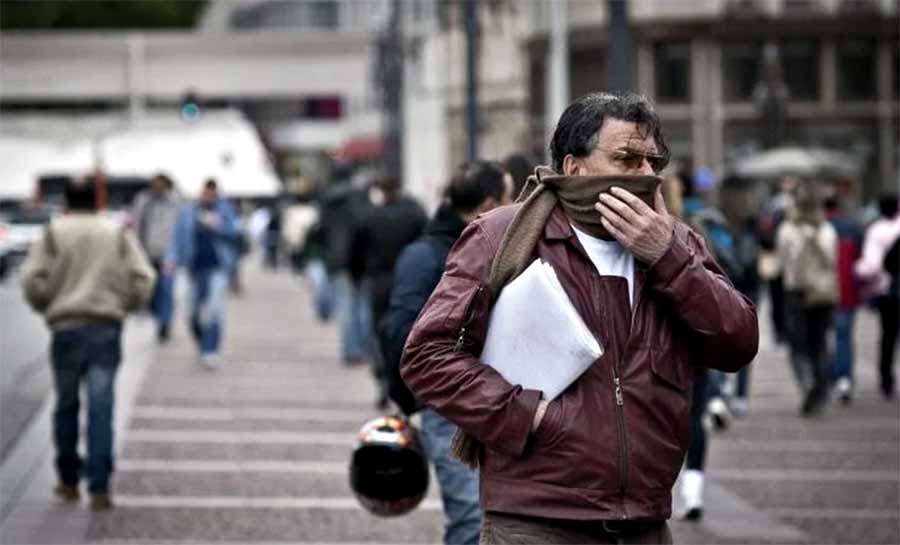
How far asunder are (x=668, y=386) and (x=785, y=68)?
55.4 m

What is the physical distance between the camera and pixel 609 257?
5.69 m

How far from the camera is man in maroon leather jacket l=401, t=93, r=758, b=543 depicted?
5621 mm

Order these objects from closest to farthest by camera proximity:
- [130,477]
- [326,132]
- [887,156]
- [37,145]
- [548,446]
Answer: [548,446]
[130,477]
[887,156]
[37,145]
[326,132]

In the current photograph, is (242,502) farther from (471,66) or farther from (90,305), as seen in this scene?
(471,66)

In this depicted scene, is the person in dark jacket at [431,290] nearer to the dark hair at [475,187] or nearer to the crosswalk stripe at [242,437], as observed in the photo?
the dark hair at [475,187]

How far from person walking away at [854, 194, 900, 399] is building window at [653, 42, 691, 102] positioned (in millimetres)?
41225

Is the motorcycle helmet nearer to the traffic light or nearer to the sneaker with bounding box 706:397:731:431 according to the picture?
the sneaker with bounding box 706:397:731:431

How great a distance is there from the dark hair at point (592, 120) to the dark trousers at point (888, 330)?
46.7 feet

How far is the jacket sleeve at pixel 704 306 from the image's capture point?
5.65 meters

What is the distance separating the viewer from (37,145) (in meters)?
86.7

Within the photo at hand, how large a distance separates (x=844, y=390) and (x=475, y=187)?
10.9 metres

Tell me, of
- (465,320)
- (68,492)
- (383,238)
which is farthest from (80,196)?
(465,320)

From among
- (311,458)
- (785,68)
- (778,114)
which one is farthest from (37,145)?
(311,458)

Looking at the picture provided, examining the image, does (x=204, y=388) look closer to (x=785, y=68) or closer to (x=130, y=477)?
(x=130, y=477)
